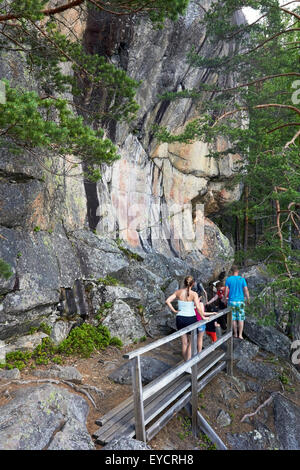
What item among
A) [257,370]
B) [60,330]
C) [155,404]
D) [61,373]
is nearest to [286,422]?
[257,370]

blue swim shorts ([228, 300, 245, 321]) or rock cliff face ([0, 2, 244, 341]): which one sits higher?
rock cliff face ([0, 2, 244, 341])

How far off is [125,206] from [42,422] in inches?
402

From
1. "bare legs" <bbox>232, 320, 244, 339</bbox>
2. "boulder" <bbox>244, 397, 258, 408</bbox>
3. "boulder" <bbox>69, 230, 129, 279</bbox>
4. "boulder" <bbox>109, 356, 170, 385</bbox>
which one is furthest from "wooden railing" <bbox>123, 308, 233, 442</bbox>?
"boulder" <bbox>69, 230, 129, 279</bbox>

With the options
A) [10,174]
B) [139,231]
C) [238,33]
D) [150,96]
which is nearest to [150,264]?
[139,231]

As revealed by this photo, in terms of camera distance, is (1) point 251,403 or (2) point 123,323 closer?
(1) point 251,403

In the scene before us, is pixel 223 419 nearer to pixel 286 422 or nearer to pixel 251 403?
pixel 251 403

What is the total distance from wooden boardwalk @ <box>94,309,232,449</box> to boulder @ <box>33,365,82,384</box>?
1.32 m

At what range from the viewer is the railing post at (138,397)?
14.1 feet

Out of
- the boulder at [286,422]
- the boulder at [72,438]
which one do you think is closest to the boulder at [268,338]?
the boulder at [286,422]

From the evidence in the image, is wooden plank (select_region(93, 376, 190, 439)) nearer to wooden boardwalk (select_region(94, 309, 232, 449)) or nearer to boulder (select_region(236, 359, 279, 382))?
wooden boardwalk (select_region(94, 309, 232, 449))

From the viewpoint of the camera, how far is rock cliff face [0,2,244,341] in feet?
25.1

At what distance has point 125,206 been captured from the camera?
1358 centimetres

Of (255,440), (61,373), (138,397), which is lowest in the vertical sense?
(255,440)

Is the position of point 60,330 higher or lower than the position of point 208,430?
higher
